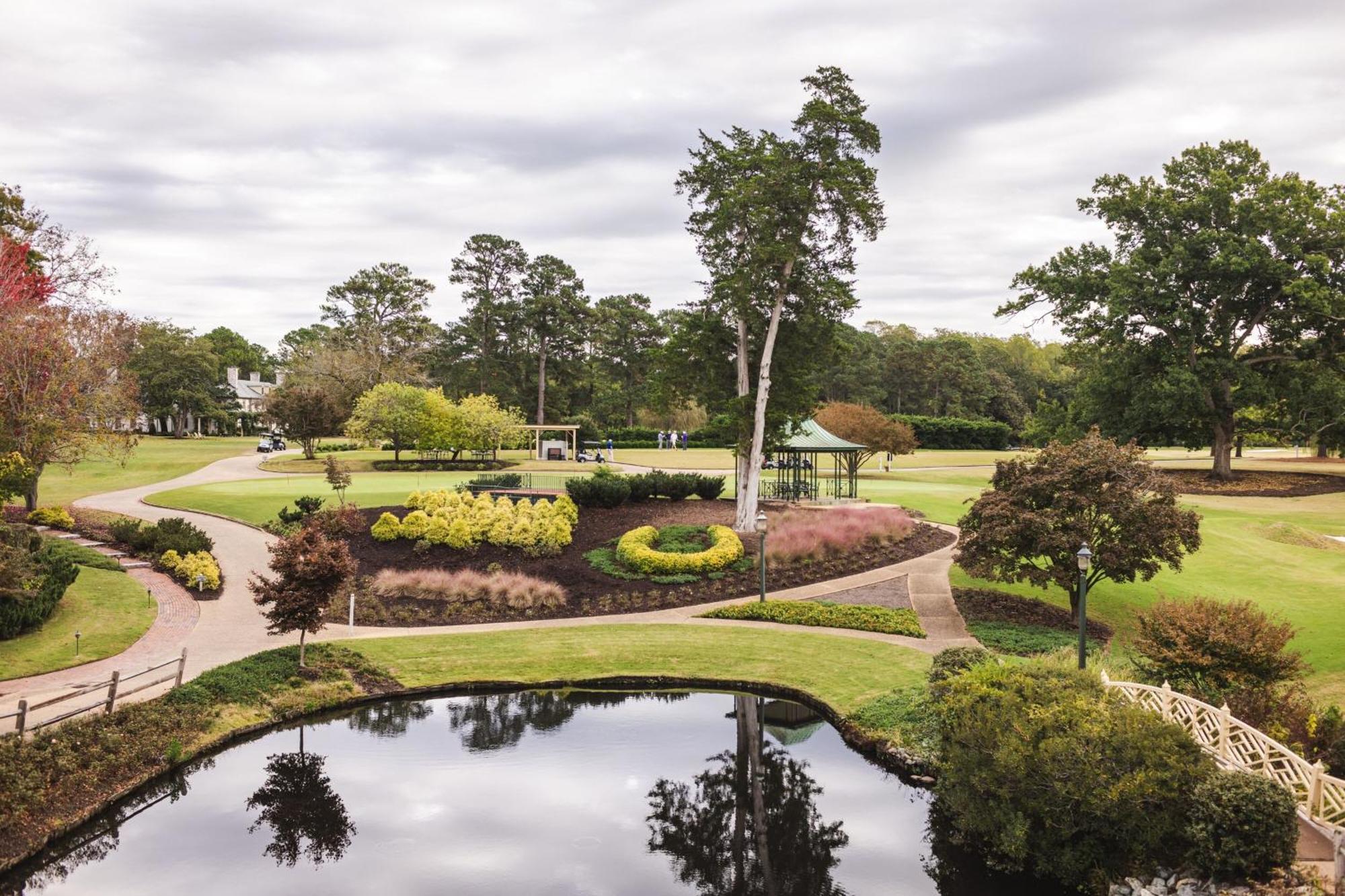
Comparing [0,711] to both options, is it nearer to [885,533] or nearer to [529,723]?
[529,723]

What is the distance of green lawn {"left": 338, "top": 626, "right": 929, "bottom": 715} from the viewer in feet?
57.4

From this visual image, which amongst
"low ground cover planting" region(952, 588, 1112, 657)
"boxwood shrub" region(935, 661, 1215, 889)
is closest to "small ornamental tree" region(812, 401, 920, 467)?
"low ground cover planting" region(952, 588, 1112, 657)

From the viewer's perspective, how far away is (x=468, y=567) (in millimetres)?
25359

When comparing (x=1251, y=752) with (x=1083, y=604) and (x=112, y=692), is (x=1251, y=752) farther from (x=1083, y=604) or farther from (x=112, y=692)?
(x=112, y=692)

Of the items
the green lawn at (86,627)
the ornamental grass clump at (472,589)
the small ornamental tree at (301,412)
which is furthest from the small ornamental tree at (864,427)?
the green lawn at (86,627)

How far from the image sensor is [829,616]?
21766 millimetres

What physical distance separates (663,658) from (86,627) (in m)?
12.8

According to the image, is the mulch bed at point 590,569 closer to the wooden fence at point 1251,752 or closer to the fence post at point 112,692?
the fence post at point 112,692

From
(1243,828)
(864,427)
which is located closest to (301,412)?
(864,427)

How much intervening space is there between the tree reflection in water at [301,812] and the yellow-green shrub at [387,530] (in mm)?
13779

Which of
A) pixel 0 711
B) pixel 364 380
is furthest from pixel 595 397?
pixel 0 711

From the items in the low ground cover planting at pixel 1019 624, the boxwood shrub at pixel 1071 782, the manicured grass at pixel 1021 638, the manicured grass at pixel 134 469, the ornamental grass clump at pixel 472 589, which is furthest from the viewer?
the manicured grass at pixel 134 469

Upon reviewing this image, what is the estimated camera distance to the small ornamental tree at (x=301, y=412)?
50000 mm

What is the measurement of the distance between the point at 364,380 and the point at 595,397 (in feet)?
82.3
